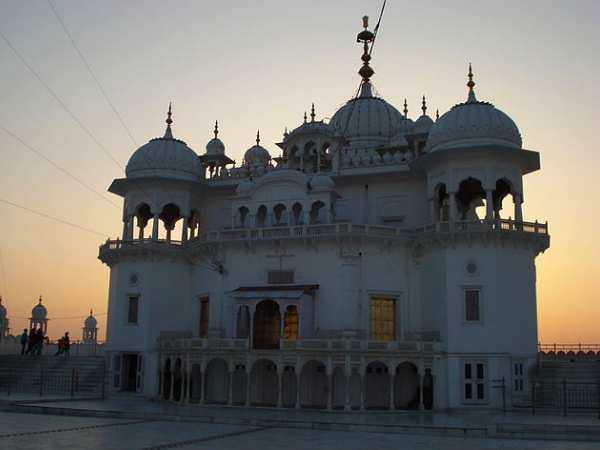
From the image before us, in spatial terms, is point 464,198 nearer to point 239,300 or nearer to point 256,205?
point 256,205

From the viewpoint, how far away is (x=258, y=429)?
2212 cm

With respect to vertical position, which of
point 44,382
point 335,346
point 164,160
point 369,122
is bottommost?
point 44,382

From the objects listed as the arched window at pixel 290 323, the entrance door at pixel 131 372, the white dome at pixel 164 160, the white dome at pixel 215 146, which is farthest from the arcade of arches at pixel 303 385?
the white dome at pixel 215 146

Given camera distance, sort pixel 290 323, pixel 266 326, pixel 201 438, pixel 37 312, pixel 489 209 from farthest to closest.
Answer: pixel 37 312, pixel 266 326, pixel 290 323, pixel 489 209, pixel 201 438

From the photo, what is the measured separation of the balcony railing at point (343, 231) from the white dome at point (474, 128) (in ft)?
12.7

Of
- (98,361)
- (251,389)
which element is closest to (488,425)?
(251,389)

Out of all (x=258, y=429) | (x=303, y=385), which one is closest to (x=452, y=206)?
(x=303, y=385)

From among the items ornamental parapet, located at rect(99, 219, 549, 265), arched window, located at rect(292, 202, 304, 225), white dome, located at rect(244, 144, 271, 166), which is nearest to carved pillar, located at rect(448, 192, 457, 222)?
ornamental parapet, located at rect(99, 219, 549, 265)

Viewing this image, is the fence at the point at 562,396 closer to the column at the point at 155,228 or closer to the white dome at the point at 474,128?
the white dome at the point at 474,128

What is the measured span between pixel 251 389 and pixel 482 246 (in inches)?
512

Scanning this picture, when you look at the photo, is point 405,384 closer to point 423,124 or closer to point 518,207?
point 518,207

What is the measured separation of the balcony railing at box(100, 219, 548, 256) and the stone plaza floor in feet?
27.7

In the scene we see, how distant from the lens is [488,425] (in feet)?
70.2

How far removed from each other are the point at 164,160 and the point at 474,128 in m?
16.9
